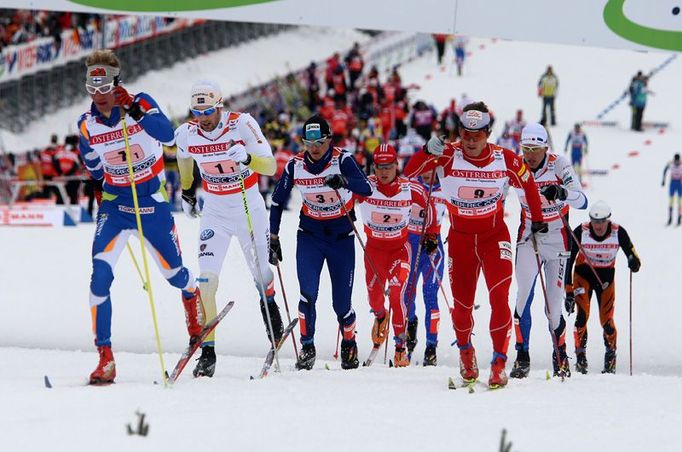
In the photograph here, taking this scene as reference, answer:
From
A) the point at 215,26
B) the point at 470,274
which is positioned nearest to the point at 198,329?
the point at 470,274

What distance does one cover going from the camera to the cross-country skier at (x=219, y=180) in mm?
9469

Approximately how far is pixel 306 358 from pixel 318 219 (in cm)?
123

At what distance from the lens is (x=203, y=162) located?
9.84m

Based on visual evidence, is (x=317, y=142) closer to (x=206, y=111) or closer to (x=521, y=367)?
(x=206, y=111)

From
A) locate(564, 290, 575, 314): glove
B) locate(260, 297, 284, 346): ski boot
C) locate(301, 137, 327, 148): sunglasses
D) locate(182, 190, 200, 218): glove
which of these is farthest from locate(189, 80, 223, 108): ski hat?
locate(564, 290, 575, 314): glove

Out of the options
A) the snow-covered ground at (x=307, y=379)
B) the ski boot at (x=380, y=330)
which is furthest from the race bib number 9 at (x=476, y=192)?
the ski boot at (x=380, y=330)

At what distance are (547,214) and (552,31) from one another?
181 cm

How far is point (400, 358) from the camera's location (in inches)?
447

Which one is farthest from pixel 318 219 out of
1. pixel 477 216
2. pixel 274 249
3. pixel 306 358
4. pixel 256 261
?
pixel 477 216

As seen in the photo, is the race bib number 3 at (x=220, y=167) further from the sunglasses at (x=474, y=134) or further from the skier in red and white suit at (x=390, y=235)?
the sunglasses at (x=474, y=134)

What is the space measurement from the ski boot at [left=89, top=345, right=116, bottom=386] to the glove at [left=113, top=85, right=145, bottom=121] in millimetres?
1724

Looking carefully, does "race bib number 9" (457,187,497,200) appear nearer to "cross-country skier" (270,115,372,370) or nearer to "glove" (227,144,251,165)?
"cross-country skier" (270,115,372,370)

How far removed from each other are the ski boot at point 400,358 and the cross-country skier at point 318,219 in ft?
1.97

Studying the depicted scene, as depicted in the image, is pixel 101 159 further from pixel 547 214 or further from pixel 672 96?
pixel 672 96
